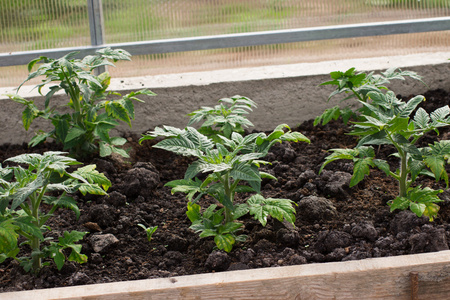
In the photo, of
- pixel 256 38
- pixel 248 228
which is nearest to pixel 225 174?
pixel 248 228

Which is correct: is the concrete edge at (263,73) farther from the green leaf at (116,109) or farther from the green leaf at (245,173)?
the green leaf at (245,173)

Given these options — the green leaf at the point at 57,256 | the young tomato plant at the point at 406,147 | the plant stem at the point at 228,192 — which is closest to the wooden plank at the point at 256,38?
the young tomato plant at the point at 406,147

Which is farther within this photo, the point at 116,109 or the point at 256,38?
the point at 256,38

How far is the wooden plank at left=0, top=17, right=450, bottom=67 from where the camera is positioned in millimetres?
3520

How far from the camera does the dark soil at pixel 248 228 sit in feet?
7.05

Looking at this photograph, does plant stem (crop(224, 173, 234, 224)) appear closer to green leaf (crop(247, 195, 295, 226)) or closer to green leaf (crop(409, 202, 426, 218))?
green leaf (crop(247, 195, 295, 226))

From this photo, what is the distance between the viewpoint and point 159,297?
6.04ft

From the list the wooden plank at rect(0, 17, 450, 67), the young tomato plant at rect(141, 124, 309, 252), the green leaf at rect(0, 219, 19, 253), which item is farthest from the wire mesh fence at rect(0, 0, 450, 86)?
the green leaf at rect(0, 219, 19, 253)

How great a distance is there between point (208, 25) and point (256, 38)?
340 mm

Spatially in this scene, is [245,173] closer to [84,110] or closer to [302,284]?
[302,284]

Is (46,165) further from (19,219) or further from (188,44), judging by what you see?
(188,44)

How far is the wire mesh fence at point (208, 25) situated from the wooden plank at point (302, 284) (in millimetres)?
2095

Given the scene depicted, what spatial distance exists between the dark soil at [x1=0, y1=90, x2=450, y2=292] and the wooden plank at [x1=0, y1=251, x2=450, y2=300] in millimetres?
209

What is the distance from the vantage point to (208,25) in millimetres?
3627
